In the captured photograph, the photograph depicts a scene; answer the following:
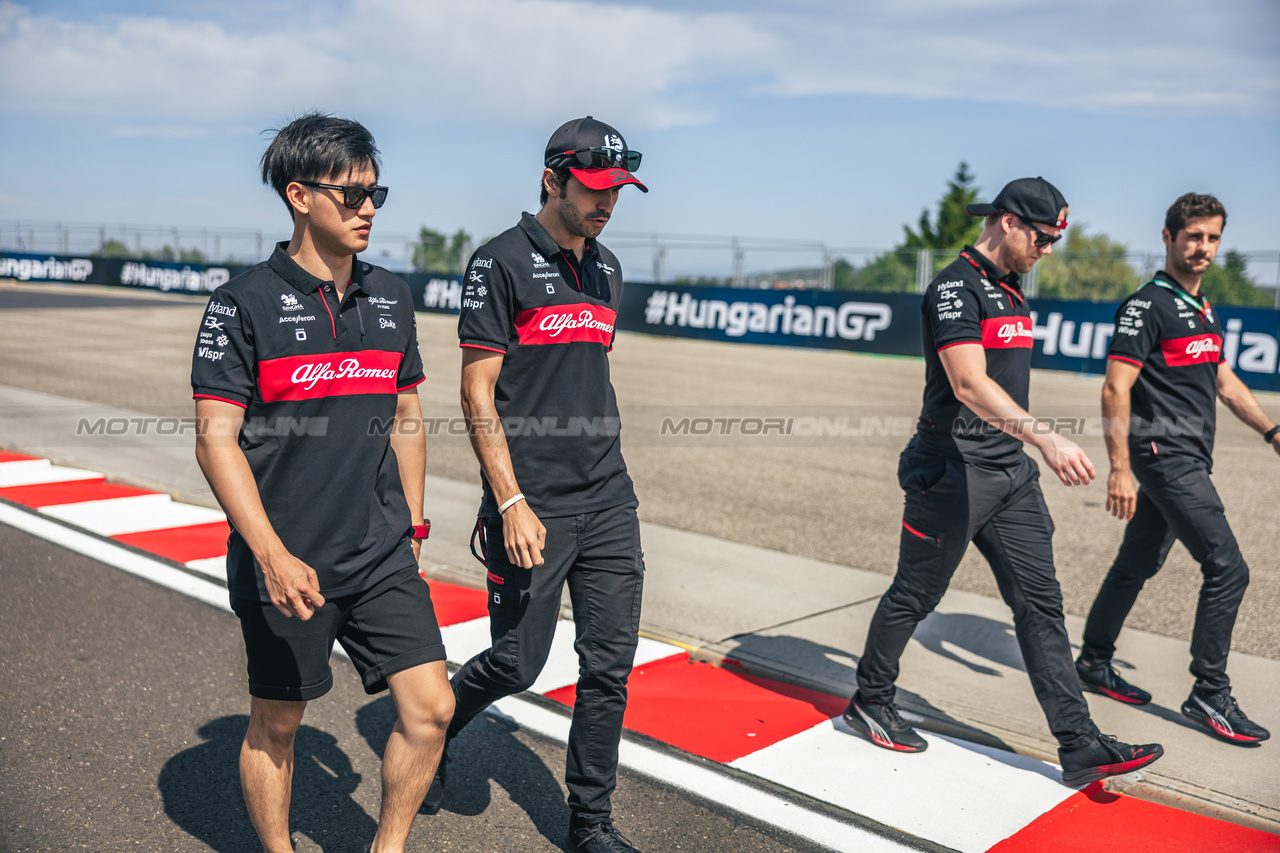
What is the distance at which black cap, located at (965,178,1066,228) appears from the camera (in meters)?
3.73

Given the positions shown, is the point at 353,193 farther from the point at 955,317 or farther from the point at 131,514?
the point at 131,514

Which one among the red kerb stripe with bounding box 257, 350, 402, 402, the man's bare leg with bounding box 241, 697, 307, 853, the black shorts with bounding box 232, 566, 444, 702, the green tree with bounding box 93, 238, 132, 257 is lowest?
the man's bare leg with bounding box 241, 697, 307, 853

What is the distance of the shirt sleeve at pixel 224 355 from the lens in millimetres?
2523

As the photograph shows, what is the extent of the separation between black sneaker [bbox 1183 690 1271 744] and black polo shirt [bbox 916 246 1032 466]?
54.1 inches

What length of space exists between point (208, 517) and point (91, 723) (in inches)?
138

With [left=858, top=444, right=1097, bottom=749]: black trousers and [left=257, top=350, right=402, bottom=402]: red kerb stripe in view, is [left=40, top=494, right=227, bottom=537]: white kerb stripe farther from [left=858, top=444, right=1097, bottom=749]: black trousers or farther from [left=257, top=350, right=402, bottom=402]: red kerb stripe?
[left=858, top=444, right=1097, bottom=749]: black trousers

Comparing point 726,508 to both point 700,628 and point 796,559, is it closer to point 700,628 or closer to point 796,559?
point 796,559

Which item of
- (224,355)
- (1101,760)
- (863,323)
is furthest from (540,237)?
(863,323)

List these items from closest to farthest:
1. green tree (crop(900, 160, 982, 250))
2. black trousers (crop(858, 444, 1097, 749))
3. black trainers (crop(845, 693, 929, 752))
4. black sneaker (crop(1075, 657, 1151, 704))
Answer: black trousers (crop(858, 444, 1097, 749)) → black trainers (crop(845, 693, 929, 752)) → black sneaker (crop(1075, 657, 1151, 704)) → green tree (crop(900, 160, 982, 250))

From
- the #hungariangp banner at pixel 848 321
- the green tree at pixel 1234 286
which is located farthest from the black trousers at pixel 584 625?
the green tree at pixel 1234 286

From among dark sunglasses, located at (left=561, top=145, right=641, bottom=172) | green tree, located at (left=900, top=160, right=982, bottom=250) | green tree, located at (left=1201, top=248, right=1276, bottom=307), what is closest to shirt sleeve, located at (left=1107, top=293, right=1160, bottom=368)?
dark sunglasses, located at (left=561, top=145, right=641, bottom=172)

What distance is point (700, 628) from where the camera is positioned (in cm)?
524

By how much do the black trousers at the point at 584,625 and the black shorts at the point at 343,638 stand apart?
36 centimetres

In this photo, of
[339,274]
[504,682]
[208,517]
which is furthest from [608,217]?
[208,517]
